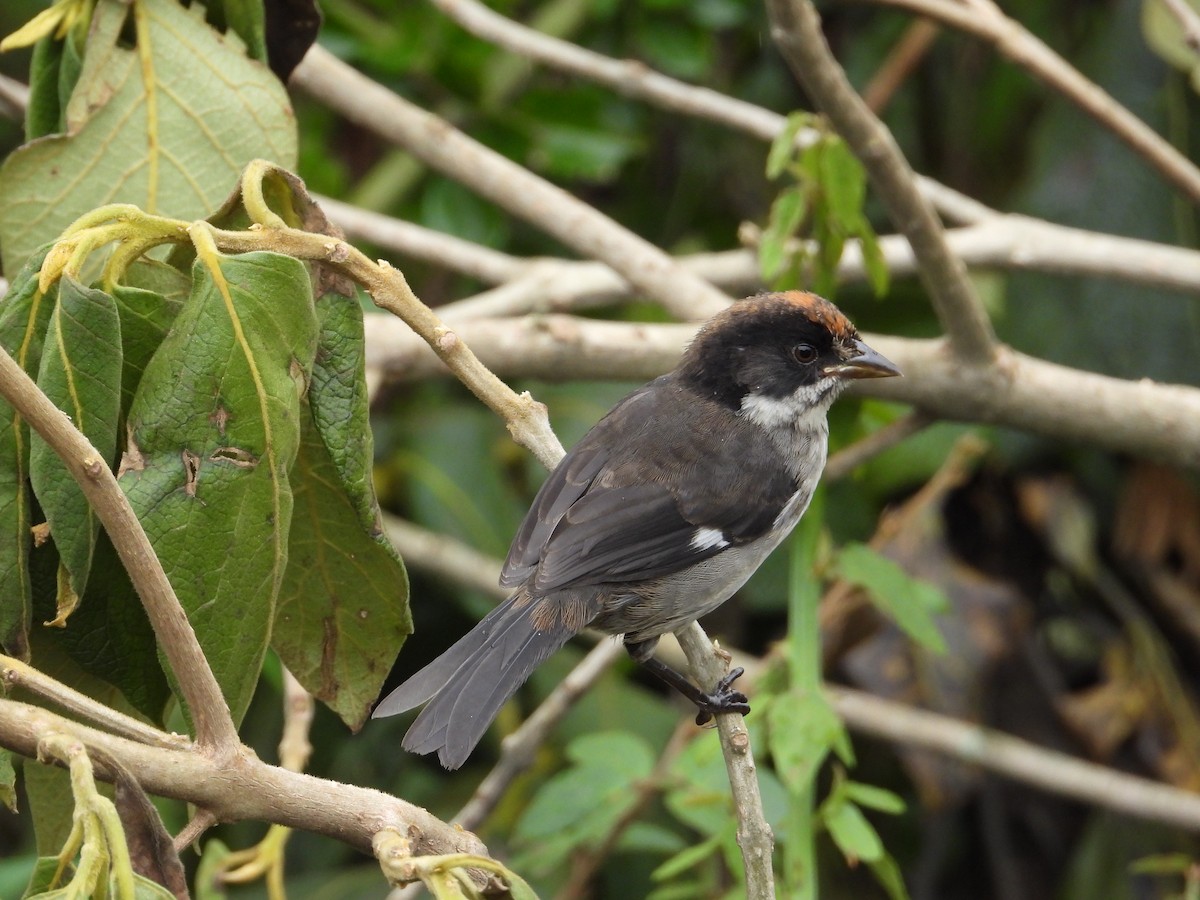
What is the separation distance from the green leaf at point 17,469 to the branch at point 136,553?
0.79 feet

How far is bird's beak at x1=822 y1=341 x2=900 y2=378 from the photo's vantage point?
3133mm

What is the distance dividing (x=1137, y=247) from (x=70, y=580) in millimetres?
2704

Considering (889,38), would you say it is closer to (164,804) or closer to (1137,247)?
(1137,247)

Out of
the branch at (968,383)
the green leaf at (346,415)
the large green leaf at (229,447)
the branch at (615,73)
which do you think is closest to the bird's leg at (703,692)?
the branch at (968,383)

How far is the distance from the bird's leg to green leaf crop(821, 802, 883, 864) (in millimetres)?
243

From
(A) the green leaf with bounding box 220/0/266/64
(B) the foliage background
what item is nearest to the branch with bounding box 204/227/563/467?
(A) the green leaf with bounding box 220/0/266/64

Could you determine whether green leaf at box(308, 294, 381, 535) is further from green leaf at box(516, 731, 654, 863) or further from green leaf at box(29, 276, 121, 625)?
green leaf at box(516, 731, 654, 863)

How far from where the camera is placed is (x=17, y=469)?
166cm

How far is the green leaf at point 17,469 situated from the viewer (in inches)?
63.7

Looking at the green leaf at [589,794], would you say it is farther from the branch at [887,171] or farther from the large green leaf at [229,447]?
Answer: the large green leaf at [229,447]

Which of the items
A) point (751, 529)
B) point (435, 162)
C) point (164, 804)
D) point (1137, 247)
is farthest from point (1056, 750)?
point (164, 804)

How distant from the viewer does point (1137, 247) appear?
3.46 m

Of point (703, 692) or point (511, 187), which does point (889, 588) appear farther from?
point (511, 187)

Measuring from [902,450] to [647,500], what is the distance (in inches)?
66.3
